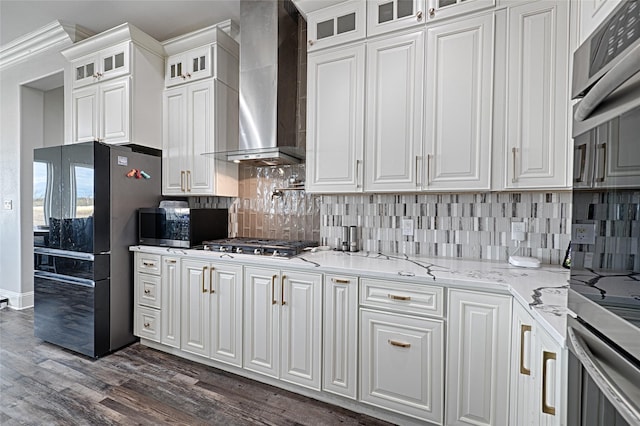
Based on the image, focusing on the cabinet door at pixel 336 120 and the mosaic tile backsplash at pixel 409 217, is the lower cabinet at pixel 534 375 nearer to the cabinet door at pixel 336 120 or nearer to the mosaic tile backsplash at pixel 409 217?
the mosaic tile backsplash at pixel 409 217

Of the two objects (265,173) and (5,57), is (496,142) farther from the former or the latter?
(5,57)

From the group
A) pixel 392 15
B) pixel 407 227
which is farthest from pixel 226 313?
pixel 392 15

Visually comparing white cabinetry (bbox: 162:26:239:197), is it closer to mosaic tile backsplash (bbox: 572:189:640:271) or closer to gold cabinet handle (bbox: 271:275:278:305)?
gold cabinet handle (bbox: 271:275:278:305)

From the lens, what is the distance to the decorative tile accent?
77.1 inches

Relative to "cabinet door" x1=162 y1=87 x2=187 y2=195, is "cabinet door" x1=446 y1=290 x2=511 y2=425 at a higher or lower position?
lower

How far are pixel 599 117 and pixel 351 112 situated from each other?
1.61m

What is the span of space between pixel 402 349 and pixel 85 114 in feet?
11.6

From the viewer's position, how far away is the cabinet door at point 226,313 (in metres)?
2.20

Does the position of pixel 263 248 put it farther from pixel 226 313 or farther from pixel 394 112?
pixel 394 112

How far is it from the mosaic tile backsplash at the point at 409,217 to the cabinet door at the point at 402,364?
2.39ft

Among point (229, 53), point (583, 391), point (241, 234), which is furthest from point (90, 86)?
point (583, 391)

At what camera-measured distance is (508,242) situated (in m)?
2.05

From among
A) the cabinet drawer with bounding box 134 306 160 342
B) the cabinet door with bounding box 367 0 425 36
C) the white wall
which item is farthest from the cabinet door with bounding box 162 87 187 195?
the white wall

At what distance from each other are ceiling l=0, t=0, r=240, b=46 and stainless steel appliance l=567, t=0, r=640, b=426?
9.33 feet
